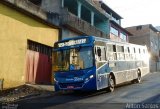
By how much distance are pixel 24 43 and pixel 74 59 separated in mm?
6033

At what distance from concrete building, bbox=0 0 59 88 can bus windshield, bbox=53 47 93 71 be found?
4070mm

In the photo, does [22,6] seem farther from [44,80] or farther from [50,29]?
[44,80]

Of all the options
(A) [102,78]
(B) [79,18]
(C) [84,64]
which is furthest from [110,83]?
(B) [79,18]

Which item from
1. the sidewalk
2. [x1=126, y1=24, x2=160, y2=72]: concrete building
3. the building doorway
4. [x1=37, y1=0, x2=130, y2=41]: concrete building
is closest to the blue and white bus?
the sidewalk

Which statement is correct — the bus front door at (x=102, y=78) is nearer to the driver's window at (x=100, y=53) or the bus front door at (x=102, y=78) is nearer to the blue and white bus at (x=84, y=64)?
the blue and white bus at (x=84, y=64)

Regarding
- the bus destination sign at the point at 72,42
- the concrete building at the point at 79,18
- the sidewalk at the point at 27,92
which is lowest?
the sidewalk at the point at 27,92

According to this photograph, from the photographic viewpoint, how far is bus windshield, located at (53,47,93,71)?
14595 mm

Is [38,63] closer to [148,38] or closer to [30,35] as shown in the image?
[30,35]

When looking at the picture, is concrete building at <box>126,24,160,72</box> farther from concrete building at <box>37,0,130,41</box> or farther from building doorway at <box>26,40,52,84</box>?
building doorway at <box>26,40,52,84</box>

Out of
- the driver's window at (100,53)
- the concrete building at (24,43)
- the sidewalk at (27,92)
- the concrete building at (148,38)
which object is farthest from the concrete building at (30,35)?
the concrete building at (148,38)

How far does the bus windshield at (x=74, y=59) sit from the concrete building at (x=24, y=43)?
4070mm

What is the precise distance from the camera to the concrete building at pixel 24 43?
17969mm

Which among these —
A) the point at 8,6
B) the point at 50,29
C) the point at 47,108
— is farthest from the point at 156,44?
the point at 47,108

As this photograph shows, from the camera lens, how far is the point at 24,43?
64.9 feet
